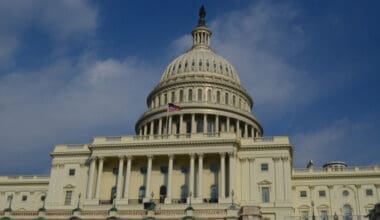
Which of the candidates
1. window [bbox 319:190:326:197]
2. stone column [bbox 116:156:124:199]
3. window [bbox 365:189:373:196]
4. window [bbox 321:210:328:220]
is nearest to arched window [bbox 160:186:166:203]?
stone column [bbox 116:156:124:199]

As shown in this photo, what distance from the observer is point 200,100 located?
105 meters

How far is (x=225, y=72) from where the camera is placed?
375 feet

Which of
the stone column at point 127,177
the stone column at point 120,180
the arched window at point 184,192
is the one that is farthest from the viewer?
the stone column at point 120,180

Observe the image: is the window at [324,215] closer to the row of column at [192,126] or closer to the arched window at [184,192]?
the arched window at [184,192]

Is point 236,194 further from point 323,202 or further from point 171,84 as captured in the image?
point 171,84

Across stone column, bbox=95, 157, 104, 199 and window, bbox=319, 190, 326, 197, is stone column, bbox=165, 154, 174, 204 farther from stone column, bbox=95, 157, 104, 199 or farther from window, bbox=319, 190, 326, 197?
window, bbox=319, 190, 326, 197

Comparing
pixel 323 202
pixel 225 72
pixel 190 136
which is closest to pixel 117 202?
pixel 190 136

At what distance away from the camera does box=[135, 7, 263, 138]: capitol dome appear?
10075cm

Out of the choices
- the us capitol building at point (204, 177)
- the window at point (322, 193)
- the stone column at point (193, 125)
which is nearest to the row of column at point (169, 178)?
the us capitol building at point (204, 177)

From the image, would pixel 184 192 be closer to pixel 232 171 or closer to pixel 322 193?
pixel 232 171

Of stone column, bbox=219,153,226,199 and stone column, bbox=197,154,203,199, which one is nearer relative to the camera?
stone column, bbox=219,153,226,199

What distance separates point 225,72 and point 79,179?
44413 millimetres

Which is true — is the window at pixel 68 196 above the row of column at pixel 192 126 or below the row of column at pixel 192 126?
below

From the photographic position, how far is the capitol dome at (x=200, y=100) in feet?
331
